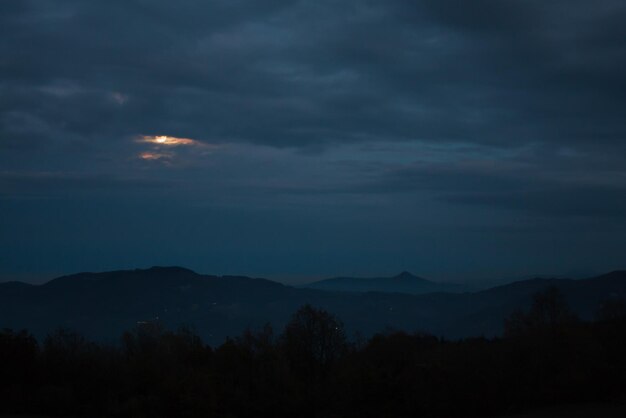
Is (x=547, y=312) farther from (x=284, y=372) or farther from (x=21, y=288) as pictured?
(x=21, y=288)

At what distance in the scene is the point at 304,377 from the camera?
20859 millimetres

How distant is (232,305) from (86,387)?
95244 millimetres

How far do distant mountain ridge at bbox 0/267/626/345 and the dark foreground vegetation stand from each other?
66517mm

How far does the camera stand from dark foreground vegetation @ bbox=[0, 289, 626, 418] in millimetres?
17297

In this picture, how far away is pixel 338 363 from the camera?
20.5 m

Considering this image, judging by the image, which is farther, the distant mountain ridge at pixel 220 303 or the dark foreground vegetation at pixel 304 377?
the distant mountain ridge at pixel 220 303

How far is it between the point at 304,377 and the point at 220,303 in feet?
311

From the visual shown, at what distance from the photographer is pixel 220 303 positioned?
114 m

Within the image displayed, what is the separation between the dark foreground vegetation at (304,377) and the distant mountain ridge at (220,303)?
6652 cm

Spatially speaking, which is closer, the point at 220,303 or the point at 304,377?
the point at 304,377

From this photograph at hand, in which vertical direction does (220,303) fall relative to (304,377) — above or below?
above

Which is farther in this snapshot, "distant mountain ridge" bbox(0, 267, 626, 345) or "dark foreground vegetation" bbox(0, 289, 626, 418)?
Answer: "distant mountain ridge" bbox(0, 267, 626, 345)

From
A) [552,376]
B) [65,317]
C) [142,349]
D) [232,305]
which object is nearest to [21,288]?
A: [65,317]

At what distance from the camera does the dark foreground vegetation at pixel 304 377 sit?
56.7 feet
